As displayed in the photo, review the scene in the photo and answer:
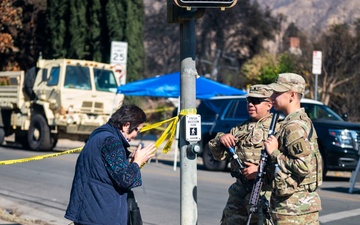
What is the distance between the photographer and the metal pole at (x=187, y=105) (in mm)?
6664

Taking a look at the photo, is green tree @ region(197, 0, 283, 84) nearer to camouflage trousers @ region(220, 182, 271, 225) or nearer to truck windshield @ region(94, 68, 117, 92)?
truck windshield @ region(94, 68, 117, 92)

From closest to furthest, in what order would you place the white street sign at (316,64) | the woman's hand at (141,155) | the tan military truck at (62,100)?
the woman's hand at (141,155) < the white street sign at (316,64) < the tan military truck at (62,100)

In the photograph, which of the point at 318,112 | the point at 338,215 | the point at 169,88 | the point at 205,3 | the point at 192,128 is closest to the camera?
the point at 205,3

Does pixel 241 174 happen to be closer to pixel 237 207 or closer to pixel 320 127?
pixel 237 207

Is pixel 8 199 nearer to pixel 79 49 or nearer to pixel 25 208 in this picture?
pixel 25 208

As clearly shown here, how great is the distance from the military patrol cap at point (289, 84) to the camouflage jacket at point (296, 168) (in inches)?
7.4

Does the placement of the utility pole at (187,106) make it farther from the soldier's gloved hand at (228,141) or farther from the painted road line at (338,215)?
the painted road line at (338,215)

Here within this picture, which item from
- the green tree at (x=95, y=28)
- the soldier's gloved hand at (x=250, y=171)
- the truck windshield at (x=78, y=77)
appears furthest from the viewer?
the green tree at (x=95, y=28)

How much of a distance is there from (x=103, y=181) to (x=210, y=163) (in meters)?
12.9

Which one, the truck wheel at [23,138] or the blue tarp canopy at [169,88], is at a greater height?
the blue tarp canopy at [169,88]

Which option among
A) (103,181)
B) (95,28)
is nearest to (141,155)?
(103,181)

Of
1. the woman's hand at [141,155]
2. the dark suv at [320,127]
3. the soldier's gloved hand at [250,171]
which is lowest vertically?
the dark suv at [320,127]

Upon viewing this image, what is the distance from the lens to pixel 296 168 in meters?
5.50

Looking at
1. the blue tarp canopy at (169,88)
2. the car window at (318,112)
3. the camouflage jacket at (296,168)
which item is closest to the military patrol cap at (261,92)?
the camouflage jacket at (296,168)
